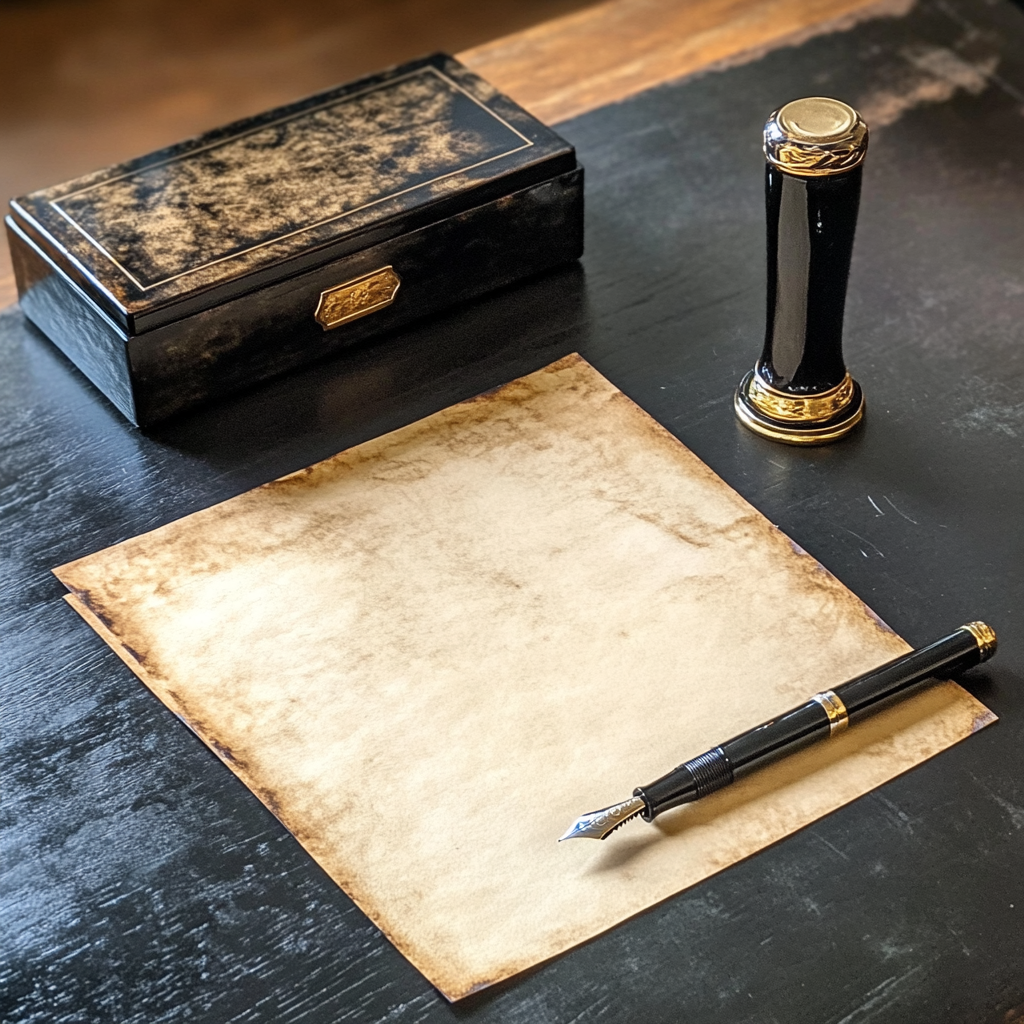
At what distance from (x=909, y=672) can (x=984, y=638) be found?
0.17 feet

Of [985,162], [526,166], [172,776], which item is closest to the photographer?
[172,776]

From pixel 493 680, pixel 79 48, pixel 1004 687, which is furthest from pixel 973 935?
pixel 79 48

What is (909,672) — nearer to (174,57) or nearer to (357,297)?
(357,297)

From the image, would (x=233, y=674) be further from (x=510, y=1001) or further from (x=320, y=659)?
(x=510, y=1001)

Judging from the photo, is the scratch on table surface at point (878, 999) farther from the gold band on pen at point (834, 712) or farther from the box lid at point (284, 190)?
the box lid at point (284, 190)

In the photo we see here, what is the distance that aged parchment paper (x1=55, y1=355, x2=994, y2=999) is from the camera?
836 mm

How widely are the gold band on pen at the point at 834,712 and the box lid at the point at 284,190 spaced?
0.47 m

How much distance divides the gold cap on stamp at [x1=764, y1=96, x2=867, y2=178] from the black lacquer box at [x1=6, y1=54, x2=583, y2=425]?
24 cm

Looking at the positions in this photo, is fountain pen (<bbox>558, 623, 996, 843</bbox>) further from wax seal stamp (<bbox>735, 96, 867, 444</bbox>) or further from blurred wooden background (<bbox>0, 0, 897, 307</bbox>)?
blurred wooden background (<bbox>0, 0, 897, 307</bbox>)

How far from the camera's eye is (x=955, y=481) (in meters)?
1.06

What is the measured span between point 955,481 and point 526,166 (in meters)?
0.39

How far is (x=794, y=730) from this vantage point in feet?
2.89

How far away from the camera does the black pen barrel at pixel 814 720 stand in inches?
33.7

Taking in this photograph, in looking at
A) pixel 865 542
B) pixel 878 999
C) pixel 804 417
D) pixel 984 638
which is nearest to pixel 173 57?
pixel 804 417
